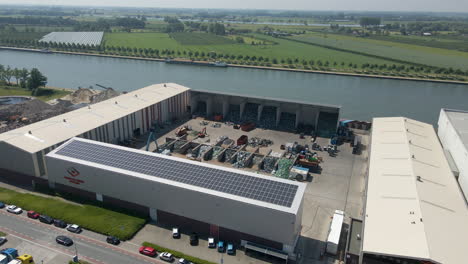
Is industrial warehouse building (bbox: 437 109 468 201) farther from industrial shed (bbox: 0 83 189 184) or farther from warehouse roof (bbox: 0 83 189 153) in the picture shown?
warehouse roof (bbox: 0 83 189 153)

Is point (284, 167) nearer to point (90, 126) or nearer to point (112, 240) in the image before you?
point (112, 240)

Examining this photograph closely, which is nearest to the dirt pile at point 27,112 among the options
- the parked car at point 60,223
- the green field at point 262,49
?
the parked car at point 60,223

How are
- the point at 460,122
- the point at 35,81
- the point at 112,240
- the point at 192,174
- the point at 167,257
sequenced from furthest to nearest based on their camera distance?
the point at 35,81 → the point at 460,122 → the point at 192,174 → the point at 112,240 → the point at 167,257

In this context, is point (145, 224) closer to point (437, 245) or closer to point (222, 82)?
→ point (437, 245)

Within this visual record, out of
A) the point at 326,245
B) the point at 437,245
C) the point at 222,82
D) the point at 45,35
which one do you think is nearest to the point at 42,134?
the point at 326,245

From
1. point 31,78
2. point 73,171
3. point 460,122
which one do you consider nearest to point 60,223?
point 73,171

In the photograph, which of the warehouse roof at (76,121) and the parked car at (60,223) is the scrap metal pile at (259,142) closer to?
the warehouse roof at (76,121)

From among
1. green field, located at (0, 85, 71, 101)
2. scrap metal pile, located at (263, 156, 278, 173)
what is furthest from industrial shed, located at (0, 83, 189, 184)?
green field, located at (0, 85, 71, 101)
